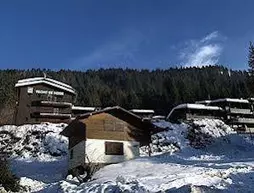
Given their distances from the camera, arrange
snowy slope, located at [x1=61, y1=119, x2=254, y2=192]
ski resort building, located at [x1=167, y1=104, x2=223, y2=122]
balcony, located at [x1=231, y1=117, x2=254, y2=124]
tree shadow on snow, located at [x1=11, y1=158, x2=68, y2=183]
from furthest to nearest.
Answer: balcony, located at [x1=231, y1=117, x2=254, y2=124] → ski resort building, located at [x1=167, y1=104, x2=223, y2=122] → tree shadow on snow, located at [x1=11, y1=158, x2=68, y2=183] → snowy slope, located at [x1=61, y1=119, x2=254, y2=192]

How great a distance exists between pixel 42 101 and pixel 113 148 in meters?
34.9

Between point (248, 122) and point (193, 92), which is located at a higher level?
point (193, 92)

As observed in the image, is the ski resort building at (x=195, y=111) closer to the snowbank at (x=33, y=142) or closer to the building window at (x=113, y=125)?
the snowbank at (x=33, y=142)

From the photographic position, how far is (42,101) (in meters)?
68.5

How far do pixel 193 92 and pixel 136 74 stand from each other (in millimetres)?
69840

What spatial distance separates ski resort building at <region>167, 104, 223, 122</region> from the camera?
244 ft

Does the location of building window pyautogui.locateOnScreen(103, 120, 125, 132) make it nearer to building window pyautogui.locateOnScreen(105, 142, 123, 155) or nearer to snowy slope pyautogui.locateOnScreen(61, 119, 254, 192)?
building window pyautogui.locateOnScreen(105, 142, 123, 155)

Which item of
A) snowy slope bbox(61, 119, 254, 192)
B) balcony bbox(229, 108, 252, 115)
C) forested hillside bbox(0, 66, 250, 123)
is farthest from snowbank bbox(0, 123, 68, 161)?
balcony bbox(229, 108, 252, 115)

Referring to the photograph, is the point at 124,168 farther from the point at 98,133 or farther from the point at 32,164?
the point at 32,164

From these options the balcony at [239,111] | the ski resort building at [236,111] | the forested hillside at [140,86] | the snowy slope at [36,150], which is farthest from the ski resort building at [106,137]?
the balcony at [239,111]

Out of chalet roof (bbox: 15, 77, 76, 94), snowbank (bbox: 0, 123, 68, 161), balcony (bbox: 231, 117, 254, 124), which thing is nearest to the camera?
snowbank (bbox: 0, 123, 68, 161)

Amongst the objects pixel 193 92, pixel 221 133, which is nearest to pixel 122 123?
pixel 221 133

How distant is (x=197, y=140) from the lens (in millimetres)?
55875

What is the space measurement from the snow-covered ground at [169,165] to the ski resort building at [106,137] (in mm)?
2146
